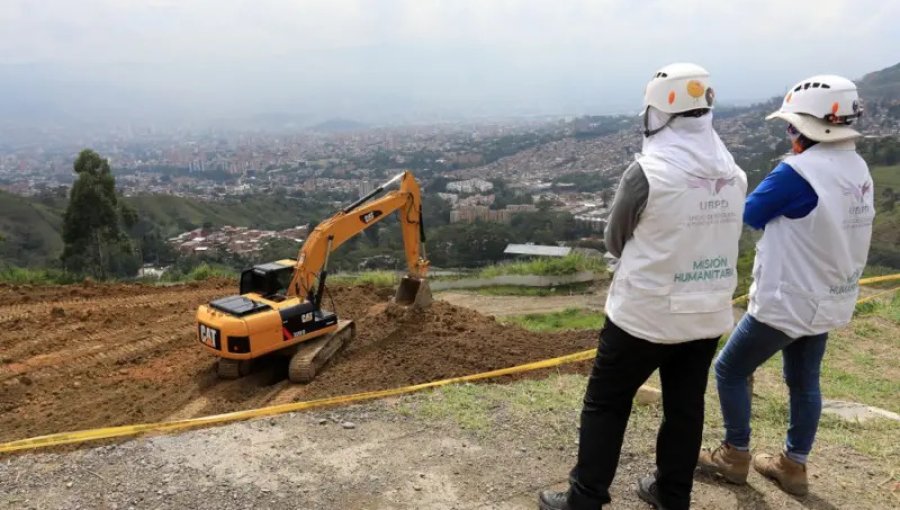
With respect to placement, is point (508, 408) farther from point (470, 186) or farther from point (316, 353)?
point (470, 186)

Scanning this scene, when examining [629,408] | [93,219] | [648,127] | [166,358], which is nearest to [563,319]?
[166,358]

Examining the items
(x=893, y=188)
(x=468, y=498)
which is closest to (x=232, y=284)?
(x=468, y=498)

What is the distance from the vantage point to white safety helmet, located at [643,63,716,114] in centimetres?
266

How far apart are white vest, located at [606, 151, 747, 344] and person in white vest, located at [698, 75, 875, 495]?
21.6 inches

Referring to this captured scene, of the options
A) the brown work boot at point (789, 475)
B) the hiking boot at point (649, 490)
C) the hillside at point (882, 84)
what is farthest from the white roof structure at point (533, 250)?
the hillside at point (882, 84)

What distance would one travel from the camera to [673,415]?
300cm

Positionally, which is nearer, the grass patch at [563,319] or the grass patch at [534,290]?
the grass patch at [563,319]

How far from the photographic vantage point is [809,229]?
3.12 m

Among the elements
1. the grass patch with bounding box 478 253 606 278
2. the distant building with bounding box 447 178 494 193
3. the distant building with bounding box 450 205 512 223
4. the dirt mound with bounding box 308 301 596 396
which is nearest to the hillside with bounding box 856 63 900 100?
the distant building with bounding box 447 178 494 193

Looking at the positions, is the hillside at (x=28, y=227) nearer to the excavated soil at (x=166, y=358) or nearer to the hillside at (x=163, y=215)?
the hillside at (x=163, y=215)

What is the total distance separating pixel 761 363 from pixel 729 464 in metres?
0.62

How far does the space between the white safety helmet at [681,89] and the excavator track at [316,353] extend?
17.0 feet

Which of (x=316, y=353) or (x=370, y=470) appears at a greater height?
(x=370, y=470)

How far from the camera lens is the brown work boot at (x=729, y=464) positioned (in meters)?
3.56
